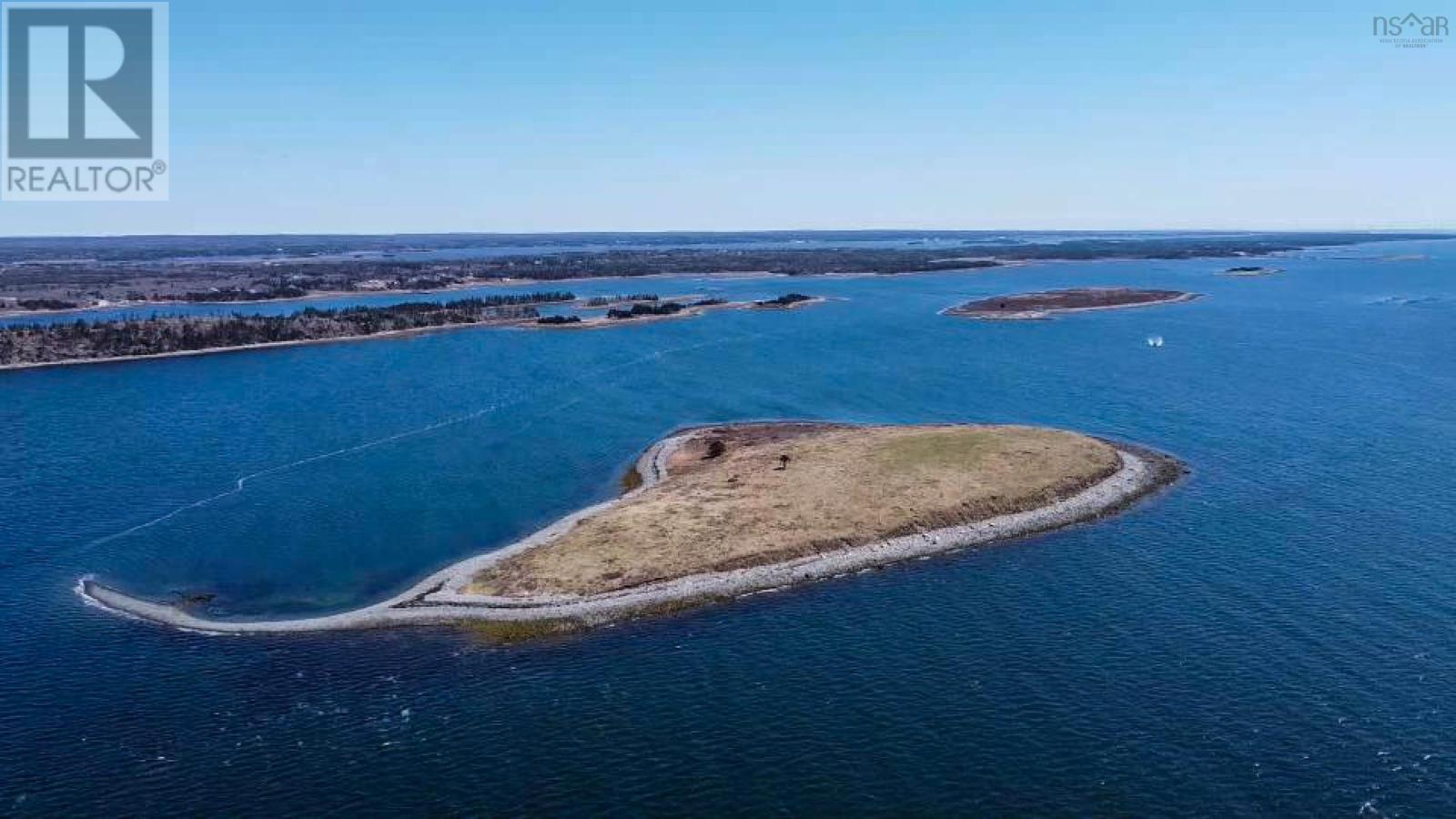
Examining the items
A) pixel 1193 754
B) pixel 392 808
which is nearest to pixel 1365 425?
pixel 1193 754

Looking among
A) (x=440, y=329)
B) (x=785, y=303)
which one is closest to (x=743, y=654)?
(x=440, y=329)

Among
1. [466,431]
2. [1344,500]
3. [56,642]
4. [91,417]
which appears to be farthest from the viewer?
[91,417]

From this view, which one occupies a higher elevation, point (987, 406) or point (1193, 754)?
point (987, 406)

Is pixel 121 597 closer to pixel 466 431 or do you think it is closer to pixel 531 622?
pixel 531 622

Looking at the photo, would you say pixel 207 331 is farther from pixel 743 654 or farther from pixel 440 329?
pixel 743 654

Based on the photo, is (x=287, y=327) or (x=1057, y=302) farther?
(x=1057, y=302)

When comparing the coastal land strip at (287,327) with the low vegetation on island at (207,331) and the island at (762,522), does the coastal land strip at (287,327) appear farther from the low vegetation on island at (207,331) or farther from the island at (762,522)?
the island at (762,522)
